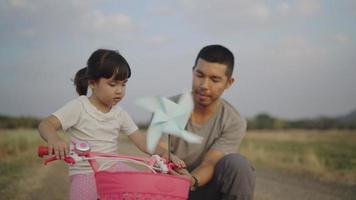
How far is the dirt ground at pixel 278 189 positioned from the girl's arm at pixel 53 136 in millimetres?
3364

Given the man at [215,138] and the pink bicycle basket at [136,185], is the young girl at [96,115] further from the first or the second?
the pink bicycle basket at [136,185]

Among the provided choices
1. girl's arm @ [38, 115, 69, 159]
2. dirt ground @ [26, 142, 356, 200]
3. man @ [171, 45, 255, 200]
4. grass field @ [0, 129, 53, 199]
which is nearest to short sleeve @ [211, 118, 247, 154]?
man @ [171, 45, 255, 200]

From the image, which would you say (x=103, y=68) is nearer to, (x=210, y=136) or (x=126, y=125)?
(x=126, y=125)

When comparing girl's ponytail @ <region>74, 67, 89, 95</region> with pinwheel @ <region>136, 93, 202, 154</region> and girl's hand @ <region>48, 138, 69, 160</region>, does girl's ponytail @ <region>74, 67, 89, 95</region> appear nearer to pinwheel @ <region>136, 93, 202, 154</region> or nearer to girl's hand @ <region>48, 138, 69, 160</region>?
pinwheel @ <region>136, 93, 202, 154</region>

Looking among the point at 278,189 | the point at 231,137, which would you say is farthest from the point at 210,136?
the point at 278,189

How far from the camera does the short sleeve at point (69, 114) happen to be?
3662 millimetres

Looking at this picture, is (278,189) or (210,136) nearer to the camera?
(210,136)

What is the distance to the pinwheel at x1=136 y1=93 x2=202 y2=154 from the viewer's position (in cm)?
327

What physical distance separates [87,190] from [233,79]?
67.7 inches

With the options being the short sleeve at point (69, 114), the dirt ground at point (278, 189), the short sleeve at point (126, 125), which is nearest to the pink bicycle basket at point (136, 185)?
the short sleeve at point (69, 114)

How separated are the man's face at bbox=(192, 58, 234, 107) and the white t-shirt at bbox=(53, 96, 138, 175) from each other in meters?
0.79

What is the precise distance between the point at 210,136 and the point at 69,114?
1391mm

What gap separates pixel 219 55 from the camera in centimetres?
453

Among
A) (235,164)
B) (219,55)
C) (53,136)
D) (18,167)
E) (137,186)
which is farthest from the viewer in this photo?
(18,167)
